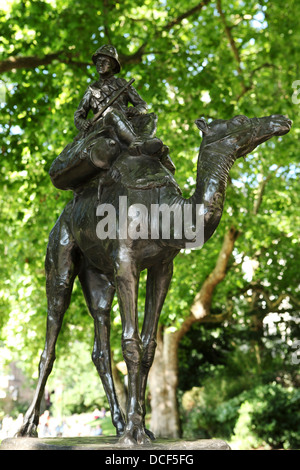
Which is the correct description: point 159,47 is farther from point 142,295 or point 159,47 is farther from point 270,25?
point 142,295

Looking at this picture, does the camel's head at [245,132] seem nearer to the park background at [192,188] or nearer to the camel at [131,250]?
the camel at [131,250]

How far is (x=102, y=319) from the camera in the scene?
419 centimetres

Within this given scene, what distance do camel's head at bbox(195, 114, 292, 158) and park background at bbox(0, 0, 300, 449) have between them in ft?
21.2

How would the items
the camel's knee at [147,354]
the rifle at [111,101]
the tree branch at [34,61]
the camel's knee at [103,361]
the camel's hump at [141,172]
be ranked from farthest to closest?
the tree branch at [34,61] < the camel's knee at [103,361] < the rifle at [111,101] < the camel's knee at [147,354] < the camel's hump at [141,172]

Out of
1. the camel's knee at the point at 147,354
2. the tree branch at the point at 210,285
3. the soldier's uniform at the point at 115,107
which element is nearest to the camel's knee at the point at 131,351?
the camel's knee at the point at 147,354

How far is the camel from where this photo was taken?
10.9 feet

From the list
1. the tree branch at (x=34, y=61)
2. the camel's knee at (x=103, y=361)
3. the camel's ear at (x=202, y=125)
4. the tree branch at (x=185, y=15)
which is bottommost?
the camel's knee at (x=103, y=361)

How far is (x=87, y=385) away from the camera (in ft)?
109

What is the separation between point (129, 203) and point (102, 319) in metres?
1.08

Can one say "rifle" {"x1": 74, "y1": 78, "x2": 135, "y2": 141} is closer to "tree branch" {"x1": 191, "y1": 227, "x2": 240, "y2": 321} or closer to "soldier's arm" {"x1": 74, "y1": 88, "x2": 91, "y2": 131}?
"soldier's arm" {"x1": 74, "y1": 88, "x2": 91, "y2": 131}

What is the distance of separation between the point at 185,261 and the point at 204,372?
650 cm

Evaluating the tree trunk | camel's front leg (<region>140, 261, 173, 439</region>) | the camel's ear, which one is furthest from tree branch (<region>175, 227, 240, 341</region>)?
the camel's ear

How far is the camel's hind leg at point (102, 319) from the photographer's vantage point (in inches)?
163
